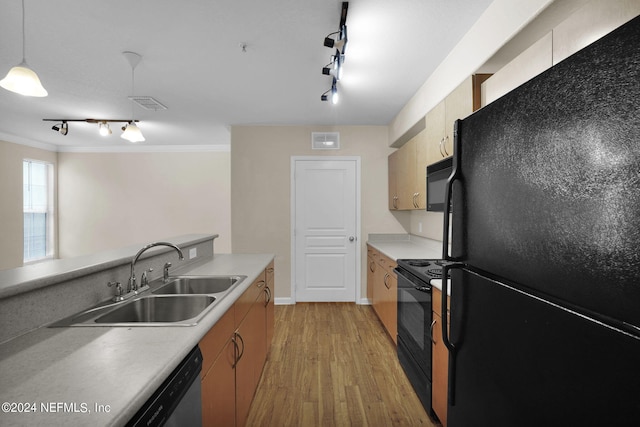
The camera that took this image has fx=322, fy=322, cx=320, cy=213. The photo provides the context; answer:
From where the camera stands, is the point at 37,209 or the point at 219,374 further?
the point at 37,209

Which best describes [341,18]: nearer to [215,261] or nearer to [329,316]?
[215,261]

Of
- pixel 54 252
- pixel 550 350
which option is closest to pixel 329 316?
pixel 550 350

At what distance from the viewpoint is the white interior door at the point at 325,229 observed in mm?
4680

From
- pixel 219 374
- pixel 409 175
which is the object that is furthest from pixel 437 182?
pixel 219 374

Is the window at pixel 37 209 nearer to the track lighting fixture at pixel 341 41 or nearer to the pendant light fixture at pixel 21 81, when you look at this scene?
the pendant light fixture at pixel 21 81

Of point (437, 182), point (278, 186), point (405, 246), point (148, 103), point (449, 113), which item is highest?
point (148, 103)

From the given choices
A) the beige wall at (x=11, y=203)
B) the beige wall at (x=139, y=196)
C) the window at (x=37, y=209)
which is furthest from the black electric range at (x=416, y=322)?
the window at (x=37, y=209)

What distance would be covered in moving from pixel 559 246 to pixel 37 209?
8017mm

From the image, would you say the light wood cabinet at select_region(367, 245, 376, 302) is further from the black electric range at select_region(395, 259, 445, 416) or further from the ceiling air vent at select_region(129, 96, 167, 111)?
the ceiling air vent at select_region(129, 96, 167, 111)

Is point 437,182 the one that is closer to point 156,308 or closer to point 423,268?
point 423,268

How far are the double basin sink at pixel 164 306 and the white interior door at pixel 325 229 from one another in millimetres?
2573

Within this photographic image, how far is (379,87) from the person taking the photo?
329 cm

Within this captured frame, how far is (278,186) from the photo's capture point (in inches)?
184

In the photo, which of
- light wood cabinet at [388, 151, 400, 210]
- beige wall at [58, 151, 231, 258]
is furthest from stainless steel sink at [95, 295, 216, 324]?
beige wall at [58, 151, 231, 258]
